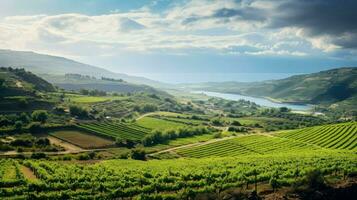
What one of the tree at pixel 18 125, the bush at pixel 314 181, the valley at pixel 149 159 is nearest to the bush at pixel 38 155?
the valley at pixel 149 159

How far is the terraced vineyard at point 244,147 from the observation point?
130 meters

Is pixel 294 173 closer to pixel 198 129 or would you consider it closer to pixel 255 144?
pixel 255 144

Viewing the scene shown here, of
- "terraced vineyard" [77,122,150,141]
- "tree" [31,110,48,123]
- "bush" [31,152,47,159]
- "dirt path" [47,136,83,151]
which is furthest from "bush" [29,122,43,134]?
"bush" [31,152,47,159]

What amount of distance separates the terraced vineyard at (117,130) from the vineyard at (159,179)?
62314mm

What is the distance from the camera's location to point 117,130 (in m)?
161

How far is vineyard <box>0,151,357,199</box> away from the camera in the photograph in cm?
6247

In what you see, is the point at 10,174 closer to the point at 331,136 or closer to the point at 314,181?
the point at 314,181

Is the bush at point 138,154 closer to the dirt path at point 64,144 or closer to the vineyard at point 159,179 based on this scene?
the dirt path at point 64,144

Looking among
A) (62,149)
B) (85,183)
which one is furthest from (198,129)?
(85,183)

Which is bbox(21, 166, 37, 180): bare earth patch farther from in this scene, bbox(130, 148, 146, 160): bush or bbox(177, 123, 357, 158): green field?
bbox(177, 123, 357, 158): green field

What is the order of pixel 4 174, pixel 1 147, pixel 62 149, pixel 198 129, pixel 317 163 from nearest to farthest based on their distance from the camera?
pixel 4 174 < pixel 317 163 < pixel 1 147 < pixel 62 149 < pixel 198 129

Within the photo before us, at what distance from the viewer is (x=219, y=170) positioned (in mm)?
80938

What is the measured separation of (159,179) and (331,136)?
10065cm

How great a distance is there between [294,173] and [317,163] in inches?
537
